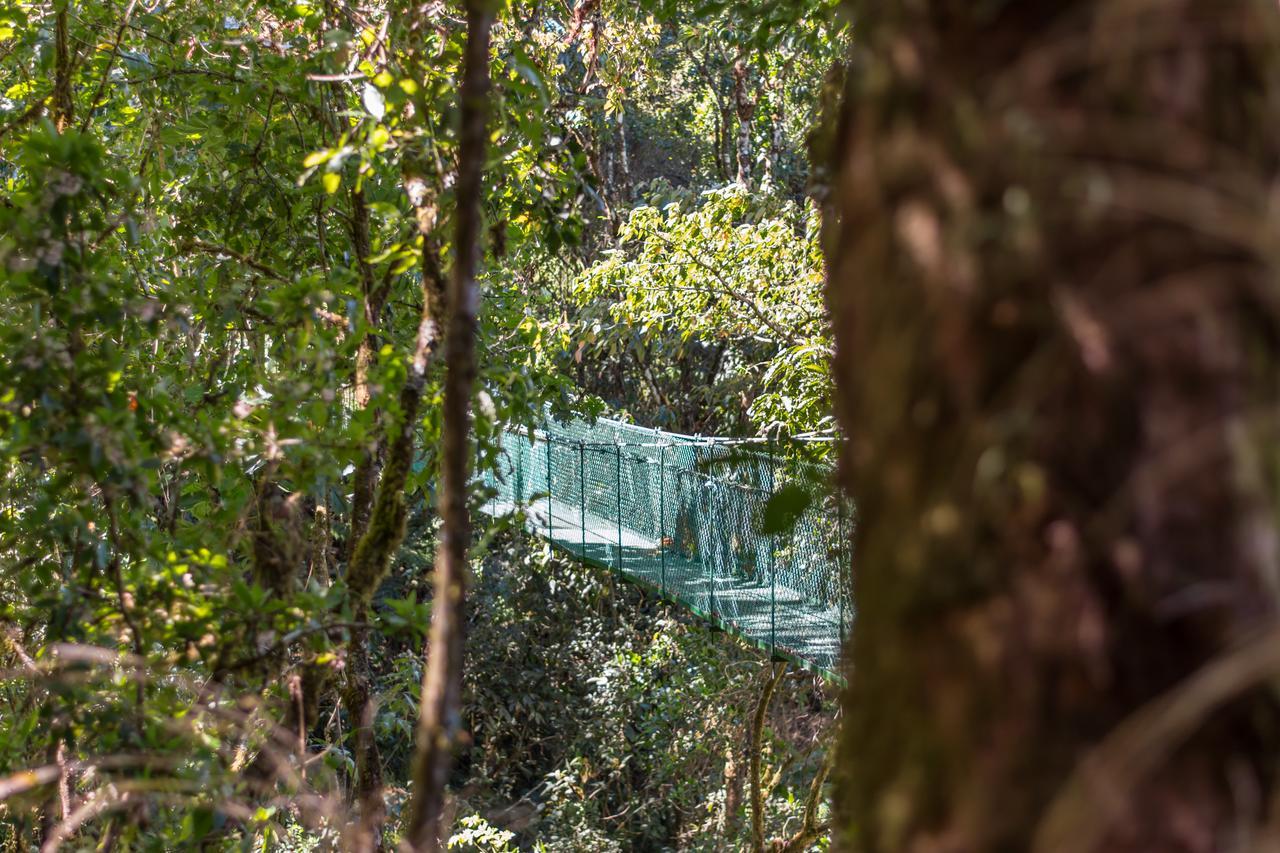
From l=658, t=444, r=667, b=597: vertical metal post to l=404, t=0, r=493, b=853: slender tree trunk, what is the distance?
14.8 feet

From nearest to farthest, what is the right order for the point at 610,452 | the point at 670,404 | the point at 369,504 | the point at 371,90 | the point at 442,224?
the point at 371,90, the point at 442,224, the point at 369,504, the point at 610,452, the point at 670,404

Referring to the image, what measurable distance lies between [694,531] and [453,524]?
179 inches

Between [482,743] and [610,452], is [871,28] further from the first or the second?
[482,743]

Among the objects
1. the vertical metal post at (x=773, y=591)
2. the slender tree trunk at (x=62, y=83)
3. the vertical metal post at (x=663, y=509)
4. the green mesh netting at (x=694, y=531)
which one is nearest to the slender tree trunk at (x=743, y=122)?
the green mesh netting at (x=694, y=531)

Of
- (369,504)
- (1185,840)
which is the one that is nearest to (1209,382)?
(1185,840)

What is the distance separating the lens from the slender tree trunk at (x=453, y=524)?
0.54 meters

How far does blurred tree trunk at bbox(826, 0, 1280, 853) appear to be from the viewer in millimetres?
322

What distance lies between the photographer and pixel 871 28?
1.29 feet

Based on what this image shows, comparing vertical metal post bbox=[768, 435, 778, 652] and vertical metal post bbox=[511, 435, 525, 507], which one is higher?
vertical metal post bbox=[511, 435, 525, 507]

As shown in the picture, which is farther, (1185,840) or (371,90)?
(371,90)

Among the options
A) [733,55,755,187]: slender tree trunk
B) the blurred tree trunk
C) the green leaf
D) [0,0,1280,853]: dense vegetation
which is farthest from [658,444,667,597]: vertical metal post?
the blurred tree trunk

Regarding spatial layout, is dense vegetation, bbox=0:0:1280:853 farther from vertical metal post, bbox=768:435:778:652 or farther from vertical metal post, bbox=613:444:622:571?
vertical metal post, bbox=613:444:622:571

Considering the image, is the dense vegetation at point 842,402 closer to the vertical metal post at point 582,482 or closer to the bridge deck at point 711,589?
the bridge deck at point 711,589

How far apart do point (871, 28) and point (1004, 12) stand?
0.05 metres
